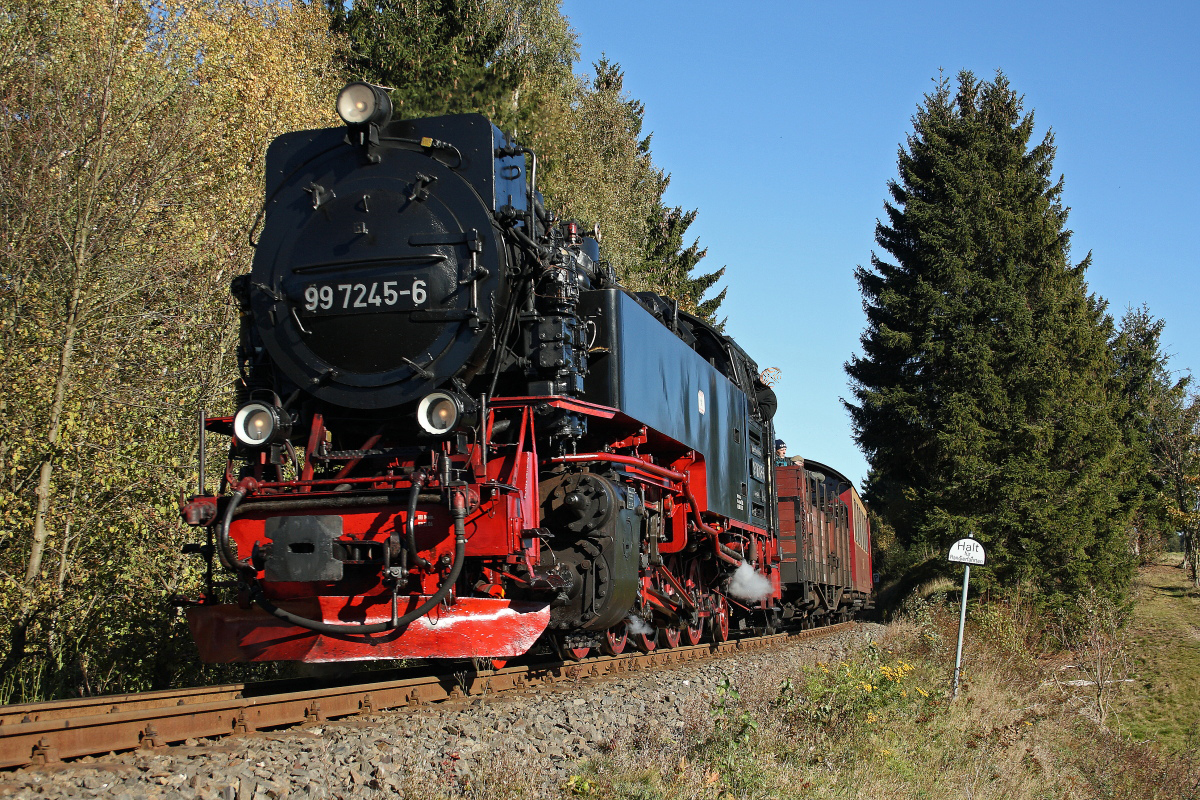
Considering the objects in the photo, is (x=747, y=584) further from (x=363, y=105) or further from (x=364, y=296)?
(x=363, y=105)

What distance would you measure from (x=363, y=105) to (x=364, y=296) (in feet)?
4.38

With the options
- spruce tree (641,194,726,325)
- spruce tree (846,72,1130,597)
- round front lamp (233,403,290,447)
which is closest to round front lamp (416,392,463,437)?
round front lamp (233,403,290,447)

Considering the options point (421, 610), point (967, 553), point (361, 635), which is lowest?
point (361, 635)

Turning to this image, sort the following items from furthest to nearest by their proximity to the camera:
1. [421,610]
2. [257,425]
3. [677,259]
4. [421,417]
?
[677,259], [257,425], [421,417], [421,610]

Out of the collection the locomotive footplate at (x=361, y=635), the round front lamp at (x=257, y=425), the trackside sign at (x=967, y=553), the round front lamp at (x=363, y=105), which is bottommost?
the locomotive footplate at (x=361, y=635)

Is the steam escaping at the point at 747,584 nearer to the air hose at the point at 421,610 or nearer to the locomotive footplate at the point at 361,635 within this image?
the locomotive footplate at the point at 361,635

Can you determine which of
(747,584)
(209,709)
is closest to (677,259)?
(747,584)

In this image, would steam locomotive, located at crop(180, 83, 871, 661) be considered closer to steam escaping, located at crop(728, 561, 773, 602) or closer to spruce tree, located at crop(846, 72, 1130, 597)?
steam escaping, located at crop(728, 561, 773, 602)

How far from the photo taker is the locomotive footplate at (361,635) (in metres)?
5.63

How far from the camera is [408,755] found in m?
4.44

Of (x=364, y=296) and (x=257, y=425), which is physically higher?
(x=364, y=296)

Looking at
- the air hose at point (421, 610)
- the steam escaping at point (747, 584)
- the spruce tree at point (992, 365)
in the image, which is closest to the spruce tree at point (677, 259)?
the spruce tree at point (992, 365)

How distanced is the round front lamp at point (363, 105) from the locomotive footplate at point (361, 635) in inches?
124

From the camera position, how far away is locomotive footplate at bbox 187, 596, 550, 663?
5.63 metres
